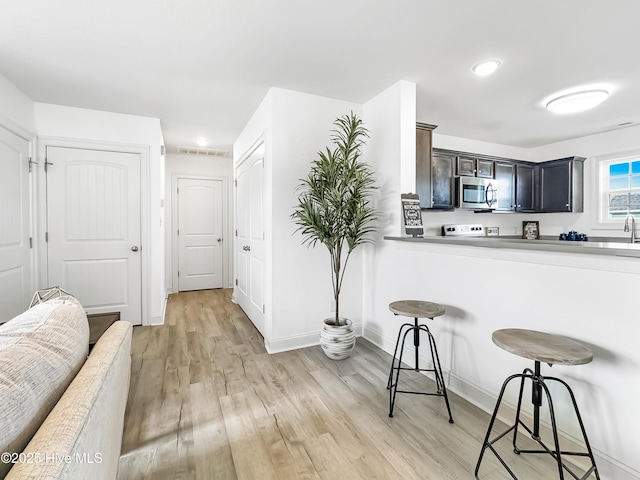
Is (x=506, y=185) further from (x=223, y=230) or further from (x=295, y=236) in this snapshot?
(x=223, y=230)

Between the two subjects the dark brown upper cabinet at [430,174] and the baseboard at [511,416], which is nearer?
the baseboard at [511,416]

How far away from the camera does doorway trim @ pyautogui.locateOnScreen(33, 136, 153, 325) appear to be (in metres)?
3.23

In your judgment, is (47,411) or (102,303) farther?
(102,303)

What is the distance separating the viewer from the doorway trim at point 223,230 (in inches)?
215

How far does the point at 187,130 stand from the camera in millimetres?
4152

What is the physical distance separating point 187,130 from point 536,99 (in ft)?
13.7

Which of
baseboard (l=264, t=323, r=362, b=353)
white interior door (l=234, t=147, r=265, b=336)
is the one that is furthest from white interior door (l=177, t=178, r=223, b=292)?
baseboard (l=264, t=323, r=362, b=353)

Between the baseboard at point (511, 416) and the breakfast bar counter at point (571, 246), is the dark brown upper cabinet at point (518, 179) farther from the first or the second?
the baseboard at point (511, 416)

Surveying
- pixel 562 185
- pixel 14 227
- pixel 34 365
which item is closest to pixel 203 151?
pixel 14 227

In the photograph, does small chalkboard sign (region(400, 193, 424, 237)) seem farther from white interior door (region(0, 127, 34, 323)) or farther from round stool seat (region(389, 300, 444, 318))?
white interior door (region(0, 127, 34, 323))

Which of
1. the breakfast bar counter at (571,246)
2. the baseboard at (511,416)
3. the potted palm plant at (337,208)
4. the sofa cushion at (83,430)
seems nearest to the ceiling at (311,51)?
the potted palm plant at (337,208)

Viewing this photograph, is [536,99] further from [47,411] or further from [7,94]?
[7,94]

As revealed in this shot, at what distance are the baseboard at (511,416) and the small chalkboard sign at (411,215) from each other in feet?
3.36

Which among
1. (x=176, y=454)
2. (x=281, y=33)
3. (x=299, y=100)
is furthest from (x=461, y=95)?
(x=176, y=454)
